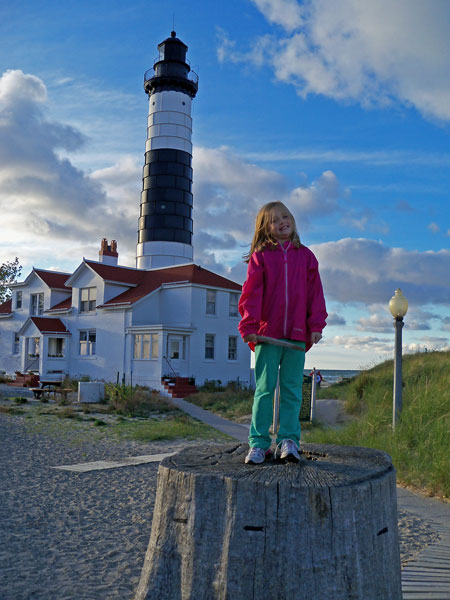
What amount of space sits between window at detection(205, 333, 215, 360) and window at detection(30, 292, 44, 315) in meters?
12.4

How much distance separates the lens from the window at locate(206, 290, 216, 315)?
3102 cm

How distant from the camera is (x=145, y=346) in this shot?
29.4 m

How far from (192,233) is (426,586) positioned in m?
34.2

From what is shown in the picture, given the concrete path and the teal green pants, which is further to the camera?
the concrete path

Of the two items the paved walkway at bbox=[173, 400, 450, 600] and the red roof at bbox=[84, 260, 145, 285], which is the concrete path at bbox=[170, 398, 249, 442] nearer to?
the paved walkway at bbox=[173, 400, 450, 600]

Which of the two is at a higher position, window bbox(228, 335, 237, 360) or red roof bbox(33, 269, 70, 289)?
red roof bbox(33, 269, 70, 289)

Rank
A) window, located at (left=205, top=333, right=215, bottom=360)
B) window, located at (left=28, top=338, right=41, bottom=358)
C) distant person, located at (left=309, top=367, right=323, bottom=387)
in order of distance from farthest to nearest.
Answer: window, located at (left=28, top=338, right=41, bottom=358) → window, located at (left=205, top=333, right=215, bottom=360) → distant person, located at (left=309, top=367, right=323, bottom=387)

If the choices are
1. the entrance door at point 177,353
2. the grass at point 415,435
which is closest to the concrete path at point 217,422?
the grass at point 415,435

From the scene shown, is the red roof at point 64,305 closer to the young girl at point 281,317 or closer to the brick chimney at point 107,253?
the brick chimney at point 107,253

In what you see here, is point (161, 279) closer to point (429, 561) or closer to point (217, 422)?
point (217, 422)

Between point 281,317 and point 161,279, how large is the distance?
93.5ft

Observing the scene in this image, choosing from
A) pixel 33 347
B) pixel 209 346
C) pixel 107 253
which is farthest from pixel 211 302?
pixel 33 347

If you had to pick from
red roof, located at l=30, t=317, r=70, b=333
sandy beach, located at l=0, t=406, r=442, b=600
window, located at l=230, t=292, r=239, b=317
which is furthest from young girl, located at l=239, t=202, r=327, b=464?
red roof, located at l=30, t=317, r=70, b=333

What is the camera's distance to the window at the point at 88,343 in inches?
1282
